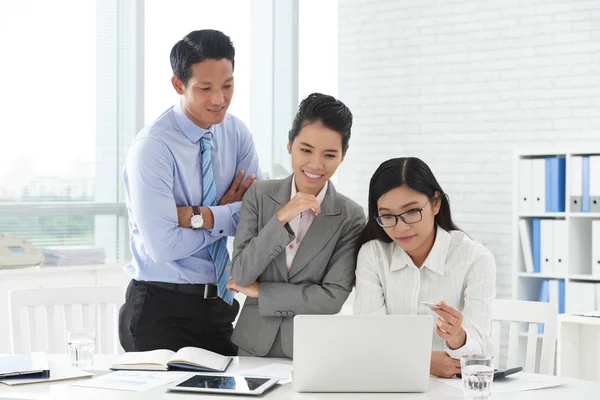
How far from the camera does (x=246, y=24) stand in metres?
5.89

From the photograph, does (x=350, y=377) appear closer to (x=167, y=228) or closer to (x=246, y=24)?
(x=167, y=228)

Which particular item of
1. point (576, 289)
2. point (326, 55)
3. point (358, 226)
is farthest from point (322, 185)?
point (326, 55)

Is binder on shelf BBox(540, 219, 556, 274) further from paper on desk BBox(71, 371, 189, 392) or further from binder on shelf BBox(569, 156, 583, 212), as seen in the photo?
paper on desk BBox(71, 371, 189, 392)

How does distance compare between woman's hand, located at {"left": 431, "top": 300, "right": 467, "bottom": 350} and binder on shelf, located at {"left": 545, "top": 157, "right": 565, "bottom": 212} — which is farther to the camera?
binder on shelf, located at {"left": 545, "top": 157, "right": 565, "bottom": 212}

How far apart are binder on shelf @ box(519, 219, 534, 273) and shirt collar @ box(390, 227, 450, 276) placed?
9.50ft

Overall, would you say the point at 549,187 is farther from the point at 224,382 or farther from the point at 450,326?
the point at 224,382

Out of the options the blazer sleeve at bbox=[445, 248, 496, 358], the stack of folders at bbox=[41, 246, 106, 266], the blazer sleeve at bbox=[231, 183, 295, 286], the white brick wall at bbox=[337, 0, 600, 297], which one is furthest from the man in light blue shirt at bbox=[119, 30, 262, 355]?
the white brick wall at bbox=[337, 0, 600, 297]

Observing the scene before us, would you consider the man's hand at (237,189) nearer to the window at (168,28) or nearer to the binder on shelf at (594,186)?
the window at (168,28)

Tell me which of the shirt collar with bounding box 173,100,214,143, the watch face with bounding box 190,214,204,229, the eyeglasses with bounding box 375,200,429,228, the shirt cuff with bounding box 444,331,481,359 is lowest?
the shirt cuff with bounding box 444,331,481,359

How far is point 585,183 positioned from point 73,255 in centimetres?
306

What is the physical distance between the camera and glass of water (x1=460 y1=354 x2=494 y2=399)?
1.95 meters

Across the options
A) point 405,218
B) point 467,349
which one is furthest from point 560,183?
point 467,349

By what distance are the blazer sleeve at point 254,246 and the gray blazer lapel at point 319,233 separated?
6cm

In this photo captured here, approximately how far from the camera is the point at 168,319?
8.79 feet
